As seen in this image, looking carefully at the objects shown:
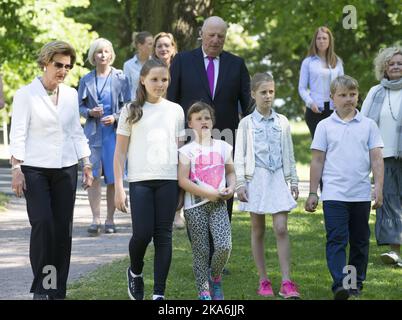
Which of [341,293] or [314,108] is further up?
[314,108]

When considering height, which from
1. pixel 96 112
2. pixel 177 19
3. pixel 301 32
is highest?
pixel 301 32

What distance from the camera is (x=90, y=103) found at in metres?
12.6

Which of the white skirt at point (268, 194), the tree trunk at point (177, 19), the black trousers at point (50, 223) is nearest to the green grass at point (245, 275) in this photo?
the black trousers at point (50, 223)

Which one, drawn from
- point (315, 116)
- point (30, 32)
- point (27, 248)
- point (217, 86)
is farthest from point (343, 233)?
point (30, 32)

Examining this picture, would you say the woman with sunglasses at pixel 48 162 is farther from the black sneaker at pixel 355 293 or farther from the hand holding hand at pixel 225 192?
the black sneaker at pixel 355 293

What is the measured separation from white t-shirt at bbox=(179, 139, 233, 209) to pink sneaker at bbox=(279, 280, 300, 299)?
1.02 metres

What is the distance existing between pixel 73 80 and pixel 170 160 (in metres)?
24.1

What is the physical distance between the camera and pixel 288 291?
8594 mm

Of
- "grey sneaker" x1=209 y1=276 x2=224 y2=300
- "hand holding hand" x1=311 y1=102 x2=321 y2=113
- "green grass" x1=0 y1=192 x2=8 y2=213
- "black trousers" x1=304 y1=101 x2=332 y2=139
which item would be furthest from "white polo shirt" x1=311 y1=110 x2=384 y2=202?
"green grass" x1=0 y1=192 x2=8 y2=213

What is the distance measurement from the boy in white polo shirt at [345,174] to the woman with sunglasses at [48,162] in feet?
6.65

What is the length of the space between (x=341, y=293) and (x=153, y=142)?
1.92m

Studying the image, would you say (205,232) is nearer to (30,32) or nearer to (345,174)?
(345,174)
